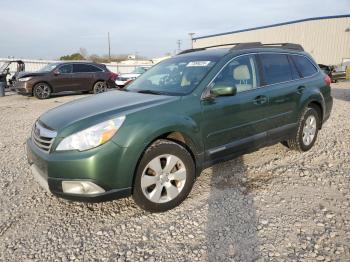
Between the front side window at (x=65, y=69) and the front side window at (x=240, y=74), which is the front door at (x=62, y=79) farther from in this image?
the front side window at (x=240, y=74)

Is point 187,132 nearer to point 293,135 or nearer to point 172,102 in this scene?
point 172,102

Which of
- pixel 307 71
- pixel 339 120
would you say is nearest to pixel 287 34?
pixel 339 120

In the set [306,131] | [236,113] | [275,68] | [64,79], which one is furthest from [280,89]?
[64,79]

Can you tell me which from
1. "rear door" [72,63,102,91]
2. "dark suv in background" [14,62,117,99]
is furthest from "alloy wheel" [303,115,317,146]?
"rear door" [72,63,102,91]

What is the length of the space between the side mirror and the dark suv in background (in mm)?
9924

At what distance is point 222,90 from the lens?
3447 mm

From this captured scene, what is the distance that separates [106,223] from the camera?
10.2 ft

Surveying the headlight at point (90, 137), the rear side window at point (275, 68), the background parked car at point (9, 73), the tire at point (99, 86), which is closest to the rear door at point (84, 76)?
the tire at point (99, 86)

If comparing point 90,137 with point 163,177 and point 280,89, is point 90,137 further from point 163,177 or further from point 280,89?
point 280,89

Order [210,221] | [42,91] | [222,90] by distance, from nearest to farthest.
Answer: [210,221]
[222,90]
[42,91]

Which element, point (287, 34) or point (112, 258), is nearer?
point (112, 258)

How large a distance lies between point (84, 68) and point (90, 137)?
39.9ft

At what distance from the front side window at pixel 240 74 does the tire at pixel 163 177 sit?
3.31 ft

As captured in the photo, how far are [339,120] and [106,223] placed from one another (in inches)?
261
